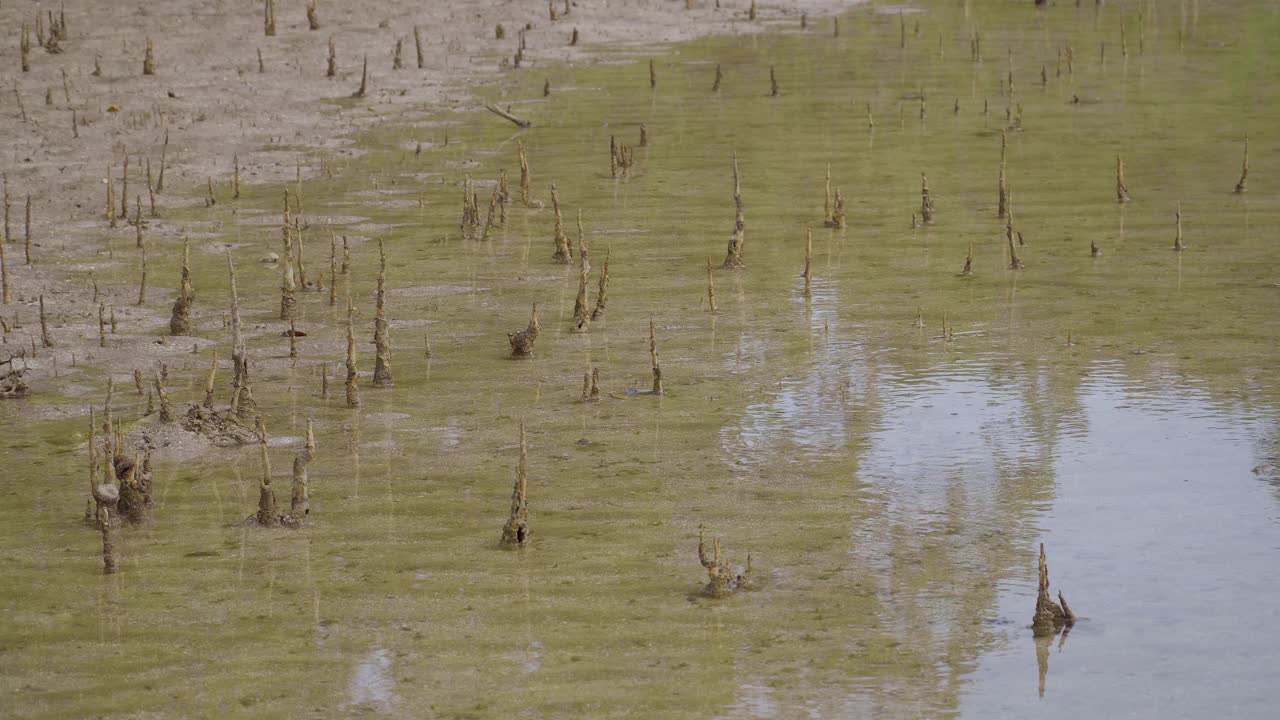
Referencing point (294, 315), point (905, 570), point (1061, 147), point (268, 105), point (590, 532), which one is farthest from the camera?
point (268, 105)

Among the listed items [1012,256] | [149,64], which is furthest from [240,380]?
[149,64]

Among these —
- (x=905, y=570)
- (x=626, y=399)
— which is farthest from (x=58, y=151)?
(x=905, y=570)

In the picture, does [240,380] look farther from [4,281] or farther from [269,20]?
[269,20]

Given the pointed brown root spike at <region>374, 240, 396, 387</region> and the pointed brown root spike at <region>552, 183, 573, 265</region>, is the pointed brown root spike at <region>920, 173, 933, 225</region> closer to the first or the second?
the pointed brown root spike at <region>552, 183, 573, 265</region>

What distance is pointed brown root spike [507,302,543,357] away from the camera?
27.5ft

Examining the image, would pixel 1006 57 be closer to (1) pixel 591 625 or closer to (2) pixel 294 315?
(2) pixel 294 315

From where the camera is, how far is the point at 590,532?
624 centimetres

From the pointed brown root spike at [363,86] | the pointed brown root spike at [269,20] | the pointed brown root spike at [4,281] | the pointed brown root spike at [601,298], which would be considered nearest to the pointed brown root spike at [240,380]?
the pointed brown root spike at [601,298]

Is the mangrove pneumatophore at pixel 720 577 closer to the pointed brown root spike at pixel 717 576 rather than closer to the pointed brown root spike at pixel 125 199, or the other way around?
the pointed brown root spike at pixel 717 576

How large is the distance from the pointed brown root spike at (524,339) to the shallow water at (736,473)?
0.51ft

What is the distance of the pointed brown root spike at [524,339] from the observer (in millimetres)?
8391

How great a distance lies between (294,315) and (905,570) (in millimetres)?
4282

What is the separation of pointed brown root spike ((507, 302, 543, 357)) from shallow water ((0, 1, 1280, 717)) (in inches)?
6.2

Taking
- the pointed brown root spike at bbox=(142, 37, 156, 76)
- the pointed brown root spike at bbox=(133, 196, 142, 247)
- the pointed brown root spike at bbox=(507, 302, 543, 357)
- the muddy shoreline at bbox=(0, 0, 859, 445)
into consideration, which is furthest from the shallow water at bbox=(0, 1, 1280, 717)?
the pointed brown root spike at bbox=(142, 37, 156, 76)
